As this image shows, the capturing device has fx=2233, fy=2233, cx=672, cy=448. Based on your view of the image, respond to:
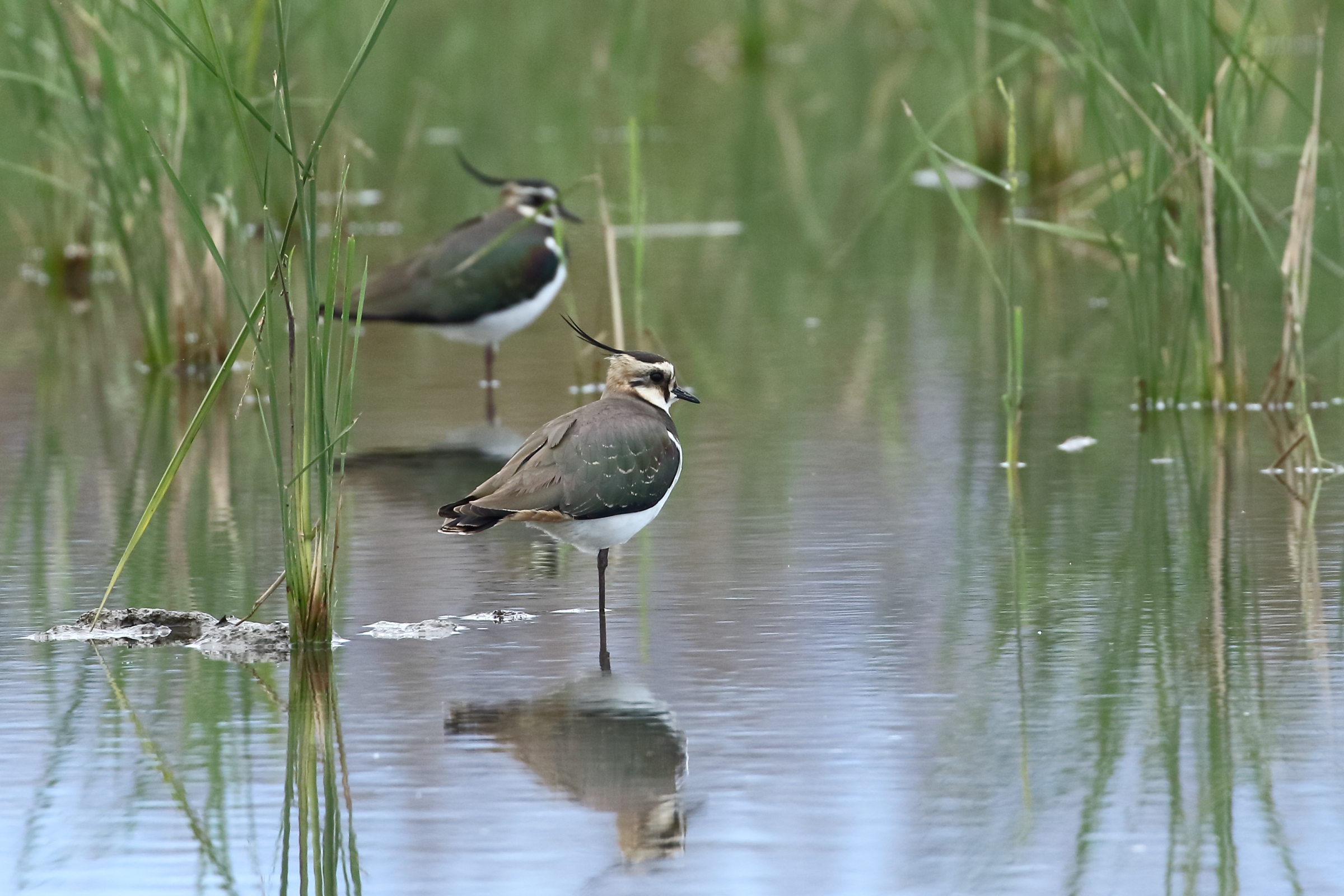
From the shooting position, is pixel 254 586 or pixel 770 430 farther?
pixel 770 430

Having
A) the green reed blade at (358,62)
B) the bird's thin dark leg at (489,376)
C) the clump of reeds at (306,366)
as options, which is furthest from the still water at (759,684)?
the green reed blade at (358,62)

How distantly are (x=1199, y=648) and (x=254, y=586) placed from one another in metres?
2.57

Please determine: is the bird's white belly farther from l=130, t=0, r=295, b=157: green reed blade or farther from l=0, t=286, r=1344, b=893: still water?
l=130, t=0, r=295, b=157: green reed blade

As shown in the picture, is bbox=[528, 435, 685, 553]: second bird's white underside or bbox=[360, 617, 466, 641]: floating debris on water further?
bbox=[528, 435, 685, 553]: second bird's white underside

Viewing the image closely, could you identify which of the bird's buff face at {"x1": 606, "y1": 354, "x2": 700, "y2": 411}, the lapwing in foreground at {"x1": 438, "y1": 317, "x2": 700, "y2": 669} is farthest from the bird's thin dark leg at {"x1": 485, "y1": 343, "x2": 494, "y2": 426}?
the lapwing in foreground at {"x1": 438, "y1": 317, "x2": 700, "y2": 669}

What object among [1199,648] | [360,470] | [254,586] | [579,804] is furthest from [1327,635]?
[360,470]

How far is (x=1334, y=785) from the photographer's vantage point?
4312 millimetres

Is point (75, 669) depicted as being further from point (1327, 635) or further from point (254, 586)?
point (1327, 635)

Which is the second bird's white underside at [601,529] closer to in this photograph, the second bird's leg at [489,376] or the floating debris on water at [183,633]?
the floating debris on water at [183,633]

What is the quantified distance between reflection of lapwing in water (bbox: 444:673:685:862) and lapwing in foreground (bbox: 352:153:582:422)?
4513mm

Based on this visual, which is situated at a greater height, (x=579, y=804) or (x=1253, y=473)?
(x=1253, y=473)

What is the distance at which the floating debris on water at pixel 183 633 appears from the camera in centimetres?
552

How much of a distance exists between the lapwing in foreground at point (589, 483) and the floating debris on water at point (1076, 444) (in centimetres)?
221

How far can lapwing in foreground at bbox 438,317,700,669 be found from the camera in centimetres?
566
